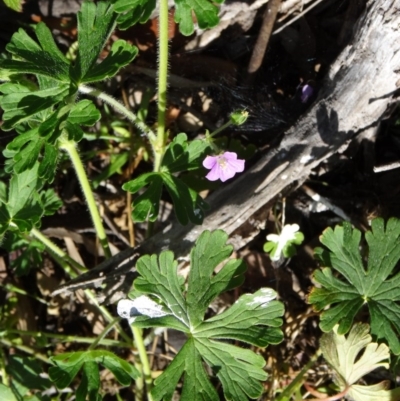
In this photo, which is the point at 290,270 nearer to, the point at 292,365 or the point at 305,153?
the point at 292,365

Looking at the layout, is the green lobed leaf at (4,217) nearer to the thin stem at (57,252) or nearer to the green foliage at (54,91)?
the thin stem at (57,252)

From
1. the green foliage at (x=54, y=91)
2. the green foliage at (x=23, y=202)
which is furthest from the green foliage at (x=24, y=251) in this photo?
the green foliage at (x=54, y=91)

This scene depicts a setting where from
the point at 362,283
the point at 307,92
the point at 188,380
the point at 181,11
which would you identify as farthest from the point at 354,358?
the point at 181,11

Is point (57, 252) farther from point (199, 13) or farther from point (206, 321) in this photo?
point (199, 13)

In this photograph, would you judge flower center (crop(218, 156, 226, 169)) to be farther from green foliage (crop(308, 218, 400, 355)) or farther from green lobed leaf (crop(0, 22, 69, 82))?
green lobed leaf (crop(0, 22, 69, 82))

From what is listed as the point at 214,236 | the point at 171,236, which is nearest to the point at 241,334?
the point at 214,236

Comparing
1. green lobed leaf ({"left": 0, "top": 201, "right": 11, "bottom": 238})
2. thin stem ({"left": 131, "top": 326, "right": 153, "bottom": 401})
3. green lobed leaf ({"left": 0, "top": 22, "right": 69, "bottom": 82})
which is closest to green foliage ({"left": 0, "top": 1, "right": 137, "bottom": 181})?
green lobed leaf ({"left": 0, "top": 22, "right": 69, "bottom": 82})
